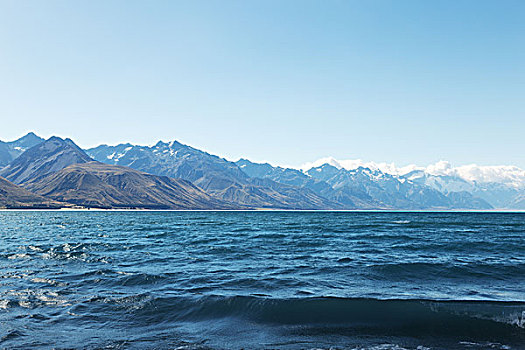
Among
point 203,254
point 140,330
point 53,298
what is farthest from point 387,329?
point 203,254

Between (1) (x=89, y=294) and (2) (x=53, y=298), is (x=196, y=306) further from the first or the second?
(2) (x=53, y=298)

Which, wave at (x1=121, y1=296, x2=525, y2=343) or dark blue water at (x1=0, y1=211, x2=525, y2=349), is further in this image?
wave at (x1=121, y1=296, x2=525, y2=343)

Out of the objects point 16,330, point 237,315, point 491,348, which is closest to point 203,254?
point 237,315

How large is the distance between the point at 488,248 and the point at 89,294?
49.1 m

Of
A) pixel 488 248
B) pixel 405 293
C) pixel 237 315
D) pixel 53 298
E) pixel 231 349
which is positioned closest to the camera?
pixel 231 349

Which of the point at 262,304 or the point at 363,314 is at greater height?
the point at 363,314

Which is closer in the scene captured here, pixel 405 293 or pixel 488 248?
pixel 405 293

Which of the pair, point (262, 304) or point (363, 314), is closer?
point (363, 314)

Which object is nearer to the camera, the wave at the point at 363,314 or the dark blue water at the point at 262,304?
the dark blue water at the point at 262,304

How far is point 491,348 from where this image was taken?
44.9 feet

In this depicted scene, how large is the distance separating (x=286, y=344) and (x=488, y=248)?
4415 centimetres

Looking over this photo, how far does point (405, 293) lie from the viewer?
72.8 ft

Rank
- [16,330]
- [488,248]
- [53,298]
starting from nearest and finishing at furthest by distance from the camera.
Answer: [16,330]
[53,298]
[488,248]

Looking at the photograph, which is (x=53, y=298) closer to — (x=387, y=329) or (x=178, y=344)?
(x=178, y=344)
